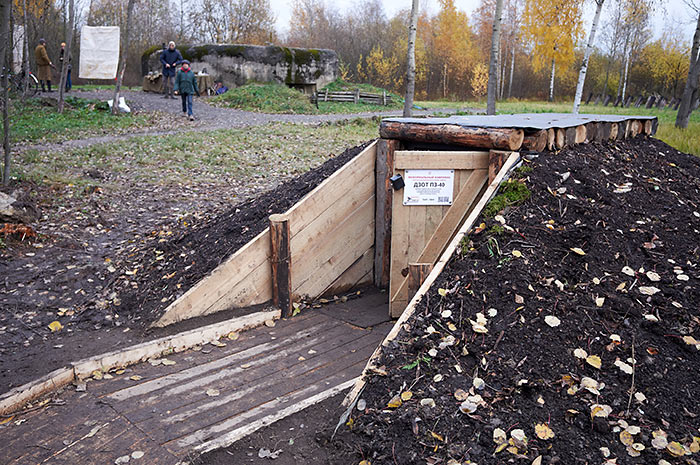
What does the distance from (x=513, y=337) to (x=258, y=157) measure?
28.6 feet

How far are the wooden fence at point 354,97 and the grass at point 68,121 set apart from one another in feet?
34.5

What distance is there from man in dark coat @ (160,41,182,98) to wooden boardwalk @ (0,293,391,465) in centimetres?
1826

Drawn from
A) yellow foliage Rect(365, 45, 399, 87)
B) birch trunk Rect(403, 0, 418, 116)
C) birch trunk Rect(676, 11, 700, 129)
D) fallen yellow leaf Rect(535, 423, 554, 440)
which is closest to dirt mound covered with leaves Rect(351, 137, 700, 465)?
fallen yellow leaf Rect(535, 423, 554, 440)

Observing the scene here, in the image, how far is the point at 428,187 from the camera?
511cm

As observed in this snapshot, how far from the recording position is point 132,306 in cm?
509

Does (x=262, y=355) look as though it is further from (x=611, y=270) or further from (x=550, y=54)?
(x=550, y=54)

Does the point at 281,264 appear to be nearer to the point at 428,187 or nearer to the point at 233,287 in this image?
the point at 233,287

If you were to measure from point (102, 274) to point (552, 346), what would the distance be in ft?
14.7

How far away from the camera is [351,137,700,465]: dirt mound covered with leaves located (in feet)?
9.04

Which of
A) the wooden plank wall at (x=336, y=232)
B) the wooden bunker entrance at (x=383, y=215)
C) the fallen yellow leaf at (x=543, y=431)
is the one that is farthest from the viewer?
the wooden plank wall at (x=336, y=232)

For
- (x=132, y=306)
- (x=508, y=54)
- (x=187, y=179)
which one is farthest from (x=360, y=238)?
(x=508, y=54)

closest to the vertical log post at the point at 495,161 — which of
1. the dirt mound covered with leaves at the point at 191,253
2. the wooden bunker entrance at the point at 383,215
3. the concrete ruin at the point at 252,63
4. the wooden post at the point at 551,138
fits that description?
the wooden bunker entrance at the point at 383,215

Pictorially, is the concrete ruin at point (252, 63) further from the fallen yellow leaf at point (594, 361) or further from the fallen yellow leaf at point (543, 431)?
the fallen yellow leaf at point (543, 431)

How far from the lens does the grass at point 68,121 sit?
12.7 meters
